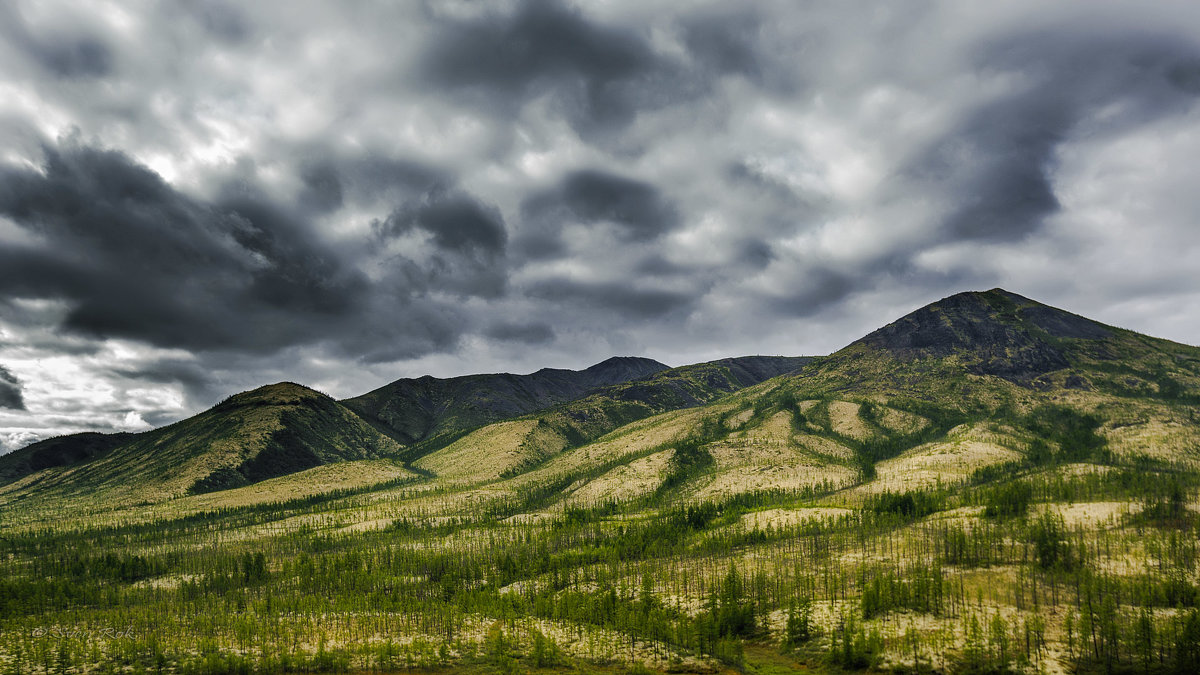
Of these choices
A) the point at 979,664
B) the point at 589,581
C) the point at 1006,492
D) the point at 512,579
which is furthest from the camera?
the point at 1006,492

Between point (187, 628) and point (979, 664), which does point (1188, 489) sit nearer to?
point (979, 664)

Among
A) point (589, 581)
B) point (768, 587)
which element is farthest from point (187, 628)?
point (768, 587)

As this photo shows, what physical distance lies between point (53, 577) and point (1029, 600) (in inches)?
10368

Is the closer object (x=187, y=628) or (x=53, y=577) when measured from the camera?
(x=187, y=628)

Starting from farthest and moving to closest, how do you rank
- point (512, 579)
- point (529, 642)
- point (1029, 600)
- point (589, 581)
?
1. point (512, 579)
2. point (589, 581)
3. point (1029, 600)
4. point (529, 642)

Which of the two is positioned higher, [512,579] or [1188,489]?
[1188,489]

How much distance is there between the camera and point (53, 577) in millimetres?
179625

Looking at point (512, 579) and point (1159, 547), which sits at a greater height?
point (1159, 547)

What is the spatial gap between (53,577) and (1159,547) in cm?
30280

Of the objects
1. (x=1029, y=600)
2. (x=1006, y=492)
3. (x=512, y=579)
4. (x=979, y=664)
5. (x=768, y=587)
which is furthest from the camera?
(x=1006, y=492)

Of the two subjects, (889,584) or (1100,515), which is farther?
(1100,515)

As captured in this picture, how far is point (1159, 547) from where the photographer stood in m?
127

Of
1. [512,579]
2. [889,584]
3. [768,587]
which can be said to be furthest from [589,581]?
[889,584]

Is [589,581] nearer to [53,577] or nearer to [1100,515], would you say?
[1100,515]
